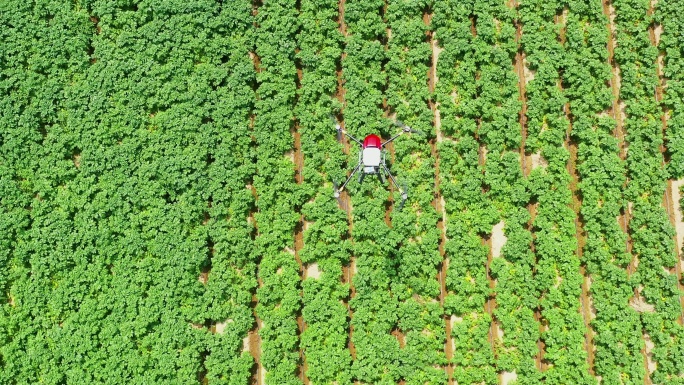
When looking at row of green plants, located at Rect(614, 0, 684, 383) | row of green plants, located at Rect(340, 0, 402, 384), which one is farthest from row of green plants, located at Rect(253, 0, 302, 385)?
row of green plants, located at Rect(614, 0, 684, 383)

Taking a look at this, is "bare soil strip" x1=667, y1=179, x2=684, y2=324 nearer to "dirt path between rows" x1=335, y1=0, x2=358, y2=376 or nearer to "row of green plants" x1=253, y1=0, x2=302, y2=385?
"dirt path between rows" x1=335, y1=0, x2=358, y2=376

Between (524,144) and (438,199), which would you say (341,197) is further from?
(524,144)

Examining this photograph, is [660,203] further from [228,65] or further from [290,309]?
[228,65]

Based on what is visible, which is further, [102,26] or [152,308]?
[102,26]

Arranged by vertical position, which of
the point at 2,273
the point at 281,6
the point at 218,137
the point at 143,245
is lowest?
the point at 2,273

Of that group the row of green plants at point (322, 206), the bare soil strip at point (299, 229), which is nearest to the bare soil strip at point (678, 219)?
the row of green plants at point (322, 206)

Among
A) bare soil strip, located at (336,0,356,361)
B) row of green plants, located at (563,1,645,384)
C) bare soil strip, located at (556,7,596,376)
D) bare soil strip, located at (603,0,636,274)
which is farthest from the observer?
bare soil strip, located at (603,0,636,274)

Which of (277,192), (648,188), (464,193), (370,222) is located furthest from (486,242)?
(277,192)

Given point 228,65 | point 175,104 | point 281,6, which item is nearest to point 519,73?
point 281,6
